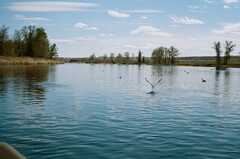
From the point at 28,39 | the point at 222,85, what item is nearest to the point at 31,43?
the point at 28,39

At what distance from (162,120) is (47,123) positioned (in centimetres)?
836

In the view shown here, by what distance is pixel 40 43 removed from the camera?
7092 inches

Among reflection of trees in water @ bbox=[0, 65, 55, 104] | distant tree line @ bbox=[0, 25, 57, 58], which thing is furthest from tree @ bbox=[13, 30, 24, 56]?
reflection of trees in water @ bbox=[0, 65, 55, 104]

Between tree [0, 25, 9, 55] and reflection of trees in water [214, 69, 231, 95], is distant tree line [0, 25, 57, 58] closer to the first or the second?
tree [0, 25, 9, 55]

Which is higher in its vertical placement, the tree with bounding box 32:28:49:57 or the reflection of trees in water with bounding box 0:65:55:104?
the tree with bounding box 32:28:49:57

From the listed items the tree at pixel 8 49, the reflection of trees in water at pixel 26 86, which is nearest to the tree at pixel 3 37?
A: the tree at pixel 8 49

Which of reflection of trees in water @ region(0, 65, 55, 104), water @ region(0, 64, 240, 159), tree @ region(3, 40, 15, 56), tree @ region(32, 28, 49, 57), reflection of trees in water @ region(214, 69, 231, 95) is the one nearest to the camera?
water @ region(0, 64, 240, 159)

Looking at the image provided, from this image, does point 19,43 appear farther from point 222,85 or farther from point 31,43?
point 222,85

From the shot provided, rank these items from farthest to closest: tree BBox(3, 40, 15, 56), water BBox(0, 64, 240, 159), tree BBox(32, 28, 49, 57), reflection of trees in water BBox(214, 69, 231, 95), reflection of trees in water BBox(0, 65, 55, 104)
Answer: tree BBox(32, 28, 49, 57) < tree BBox(3, 40, 15, 56) < reflection of trees in water BBox(214, 69, 231, 95) < reflection of trees in water BBox(0, 65, 55, 104) < water BBox(0, 64, 240, 159)

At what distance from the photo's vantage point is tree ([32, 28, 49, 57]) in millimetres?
177625

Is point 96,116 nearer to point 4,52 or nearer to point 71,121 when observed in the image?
point 71,121

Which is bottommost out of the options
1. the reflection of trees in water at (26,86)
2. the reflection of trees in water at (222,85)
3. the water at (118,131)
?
the reflection of trees in water at (222,85)

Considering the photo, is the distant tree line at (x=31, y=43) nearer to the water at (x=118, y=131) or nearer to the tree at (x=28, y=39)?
the tree at (x=28, y=39)

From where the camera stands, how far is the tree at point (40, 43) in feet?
583
